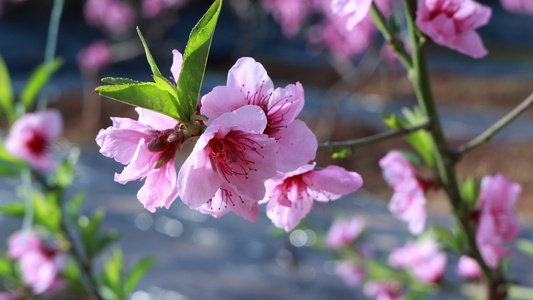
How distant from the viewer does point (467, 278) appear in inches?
44.5

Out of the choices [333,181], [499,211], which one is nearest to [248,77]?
[333,181]

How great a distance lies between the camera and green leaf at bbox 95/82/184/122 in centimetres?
37

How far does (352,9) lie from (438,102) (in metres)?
4.98

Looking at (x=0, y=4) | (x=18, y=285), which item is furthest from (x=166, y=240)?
(x=0, y=4)

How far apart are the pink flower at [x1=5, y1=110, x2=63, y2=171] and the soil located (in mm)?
1623

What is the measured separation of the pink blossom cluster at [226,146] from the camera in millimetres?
409

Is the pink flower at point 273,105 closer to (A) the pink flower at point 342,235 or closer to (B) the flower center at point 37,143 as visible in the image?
(B) the flower center at point 37,143

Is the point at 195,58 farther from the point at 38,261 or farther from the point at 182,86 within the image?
the point at 38,261

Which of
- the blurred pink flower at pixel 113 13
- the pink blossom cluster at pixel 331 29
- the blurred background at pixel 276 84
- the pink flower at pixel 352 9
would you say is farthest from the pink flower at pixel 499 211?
the blurred pink flower at pixel 113 13

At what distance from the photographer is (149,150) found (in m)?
0.43

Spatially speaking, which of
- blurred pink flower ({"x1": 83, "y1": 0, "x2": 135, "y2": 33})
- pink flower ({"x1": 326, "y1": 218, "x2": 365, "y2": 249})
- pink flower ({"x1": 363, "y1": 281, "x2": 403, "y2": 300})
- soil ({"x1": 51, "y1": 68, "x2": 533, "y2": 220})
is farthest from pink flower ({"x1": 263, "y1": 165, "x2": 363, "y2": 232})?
blurred pink flower ({"x1": 83, "y1": 0, "x2": 135, "y2": 33})

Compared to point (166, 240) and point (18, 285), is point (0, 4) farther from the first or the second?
point (18, 285)

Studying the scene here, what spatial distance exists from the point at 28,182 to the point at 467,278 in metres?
0.98

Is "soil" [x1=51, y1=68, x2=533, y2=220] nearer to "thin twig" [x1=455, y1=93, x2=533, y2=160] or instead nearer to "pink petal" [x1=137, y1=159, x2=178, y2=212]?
"thin twig" [x1=455, y1=93, x2=533, y2=160]
